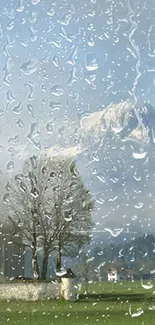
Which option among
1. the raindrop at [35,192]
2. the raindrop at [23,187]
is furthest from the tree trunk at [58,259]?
the raindrop at [23,187]

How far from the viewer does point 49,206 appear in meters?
9.30

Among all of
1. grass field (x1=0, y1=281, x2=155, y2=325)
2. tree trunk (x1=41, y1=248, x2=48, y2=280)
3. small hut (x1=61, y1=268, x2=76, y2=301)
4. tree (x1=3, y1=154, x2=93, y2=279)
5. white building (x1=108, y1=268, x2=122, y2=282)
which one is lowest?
grass field (x1=0, y1=281, x2=155, y2=325)

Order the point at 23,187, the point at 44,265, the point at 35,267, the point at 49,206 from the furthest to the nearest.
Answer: the point at 23,187, the point at 49,206, the point at 44,265, the point at 35,267

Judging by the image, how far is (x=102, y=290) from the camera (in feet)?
31.6

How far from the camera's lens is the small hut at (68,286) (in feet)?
30.0

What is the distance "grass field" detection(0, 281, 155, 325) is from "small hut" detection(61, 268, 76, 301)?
72 mm

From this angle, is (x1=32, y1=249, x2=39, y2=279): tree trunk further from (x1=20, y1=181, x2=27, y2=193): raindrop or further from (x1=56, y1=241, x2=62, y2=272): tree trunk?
(x1=20, y1=181, x2=27, y2=193): raindrop

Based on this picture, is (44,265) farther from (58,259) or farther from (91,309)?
(91,309)

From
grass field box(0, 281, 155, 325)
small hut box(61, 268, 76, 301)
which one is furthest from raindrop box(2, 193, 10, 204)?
grass field box(0, 281, 155, 325)

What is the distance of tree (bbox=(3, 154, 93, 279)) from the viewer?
8961 mm

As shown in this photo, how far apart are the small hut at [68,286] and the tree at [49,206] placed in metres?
0.16

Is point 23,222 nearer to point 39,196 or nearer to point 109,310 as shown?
point 39,196

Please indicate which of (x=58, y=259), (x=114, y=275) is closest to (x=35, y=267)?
(x=58, y=259)

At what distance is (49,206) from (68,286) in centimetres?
80
